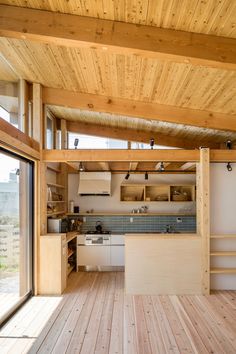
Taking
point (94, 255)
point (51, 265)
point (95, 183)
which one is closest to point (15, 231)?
point (51, 265)

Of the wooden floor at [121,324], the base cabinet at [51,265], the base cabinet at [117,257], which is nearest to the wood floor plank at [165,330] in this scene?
the wooden floor at [121,324]

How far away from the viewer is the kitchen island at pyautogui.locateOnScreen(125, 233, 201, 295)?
4.61 m

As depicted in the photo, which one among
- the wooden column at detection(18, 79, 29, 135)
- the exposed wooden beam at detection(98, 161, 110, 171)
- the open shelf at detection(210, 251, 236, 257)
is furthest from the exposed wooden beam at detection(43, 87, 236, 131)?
the open shelf at detection(210, 251, 236, 257)

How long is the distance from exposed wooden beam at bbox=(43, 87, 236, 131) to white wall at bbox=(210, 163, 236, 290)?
0.90 meters

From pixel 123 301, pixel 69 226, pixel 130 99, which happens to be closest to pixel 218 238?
pixel 123 301

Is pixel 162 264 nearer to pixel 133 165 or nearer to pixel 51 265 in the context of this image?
pixel 51 265

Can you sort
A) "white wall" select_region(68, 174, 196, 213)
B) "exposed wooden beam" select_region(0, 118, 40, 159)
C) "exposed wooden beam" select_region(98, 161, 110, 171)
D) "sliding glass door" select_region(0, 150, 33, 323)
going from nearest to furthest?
1. "exposed wooden beam" select_region(0, 118, 40, 159)
2. "sliding glass door" select_region(0, 150, 33, 323)
3. "exposed wooden beam" select_region(98, 161, 110, 171)
4. "white wall" select_region(68, 174, 196, 213)

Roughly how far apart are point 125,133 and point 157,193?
1732 millimetres

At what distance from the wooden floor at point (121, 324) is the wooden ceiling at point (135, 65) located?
299cm

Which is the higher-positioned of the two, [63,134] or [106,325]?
[63,134]

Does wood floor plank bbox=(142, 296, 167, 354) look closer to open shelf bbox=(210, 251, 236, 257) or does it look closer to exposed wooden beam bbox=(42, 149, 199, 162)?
open shelf bbox=(210, 251, 236, 257)

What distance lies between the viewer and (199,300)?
435 centimetres

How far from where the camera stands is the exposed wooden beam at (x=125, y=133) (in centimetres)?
634

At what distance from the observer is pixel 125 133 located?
6.35m
